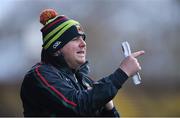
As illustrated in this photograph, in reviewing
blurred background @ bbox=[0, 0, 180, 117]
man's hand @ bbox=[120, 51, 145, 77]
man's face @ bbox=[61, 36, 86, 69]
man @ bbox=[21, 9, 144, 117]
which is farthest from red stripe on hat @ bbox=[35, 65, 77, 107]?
blurred background @ bbox=[0, 0, 180, 117]

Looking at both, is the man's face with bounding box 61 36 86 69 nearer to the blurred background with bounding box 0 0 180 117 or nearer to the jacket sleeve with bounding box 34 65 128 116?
the jacket sleeve with bounding box 34 65 128 116

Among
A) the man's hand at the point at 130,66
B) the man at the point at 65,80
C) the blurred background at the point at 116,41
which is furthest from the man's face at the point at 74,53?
the blurred background at the point at 116,41

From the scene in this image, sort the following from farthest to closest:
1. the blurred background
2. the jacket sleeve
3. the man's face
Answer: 1. the blurred background
2. the man's face
3. the jacket sleeve

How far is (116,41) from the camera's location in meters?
12.6

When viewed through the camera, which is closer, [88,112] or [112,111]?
[88,112]

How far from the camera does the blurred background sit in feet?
35.4

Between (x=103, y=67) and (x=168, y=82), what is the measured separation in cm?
128

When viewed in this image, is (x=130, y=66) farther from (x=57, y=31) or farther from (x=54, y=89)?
(x=57, y=31)

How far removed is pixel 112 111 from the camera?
3.45 m

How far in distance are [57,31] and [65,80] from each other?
0.32 metres

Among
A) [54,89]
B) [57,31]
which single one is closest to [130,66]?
[54,89]

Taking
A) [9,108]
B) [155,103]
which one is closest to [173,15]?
[155,103]

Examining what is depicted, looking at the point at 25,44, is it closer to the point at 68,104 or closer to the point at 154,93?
the point at 154,93

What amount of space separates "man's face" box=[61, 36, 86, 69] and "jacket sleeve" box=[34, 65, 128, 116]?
0.15 m
